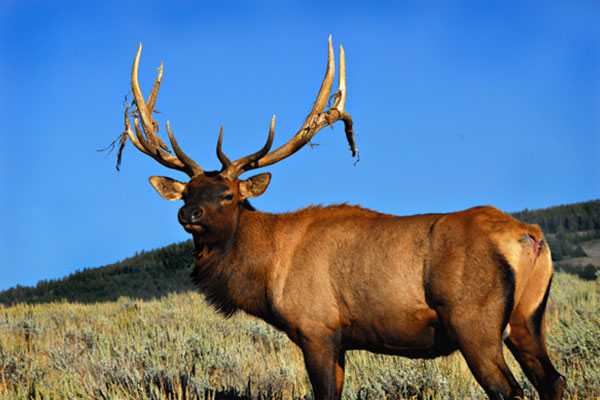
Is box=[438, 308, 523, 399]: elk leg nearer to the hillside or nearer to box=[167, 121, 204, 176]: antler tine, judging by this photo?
box=[167, 121, 204, 176]: antler tine

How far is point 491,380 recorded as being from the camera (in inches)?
183

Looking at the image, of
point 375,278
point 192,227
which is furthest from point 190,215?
point 375,278

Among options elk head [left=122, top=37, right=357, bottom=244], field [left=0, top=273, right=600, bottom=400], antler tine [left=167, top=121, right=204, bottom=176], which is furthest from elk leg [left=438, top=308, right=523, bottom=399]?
antler tine [left=167, top=121, right=204, bottom=176]

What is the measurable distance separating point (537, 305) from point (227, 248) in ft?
9.32

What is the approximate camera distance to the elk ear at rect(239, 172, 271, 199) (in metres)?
6.20

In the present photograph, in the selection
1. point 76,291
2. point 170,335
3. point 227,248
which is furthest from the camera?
point 76,291

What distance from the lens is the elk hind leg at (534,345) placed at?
4992mm

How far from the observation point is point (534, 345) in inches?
197

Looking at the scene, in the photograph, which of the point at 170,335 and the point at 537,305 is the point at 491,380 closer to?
the point at 537,305

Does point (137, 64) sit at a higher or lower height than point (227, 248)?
higher

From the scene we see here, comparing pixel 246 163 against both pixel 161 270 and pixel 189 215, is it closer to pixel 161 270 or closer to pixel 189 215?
pixel 189 215

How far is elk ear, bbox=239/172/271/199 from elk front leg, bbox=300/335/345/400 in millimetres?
1700

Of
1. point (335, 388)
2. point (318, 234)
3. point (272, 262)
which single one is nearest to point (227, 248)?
point (272, 262)

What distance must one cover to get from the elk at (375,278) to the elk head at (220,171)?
0.06 feet
